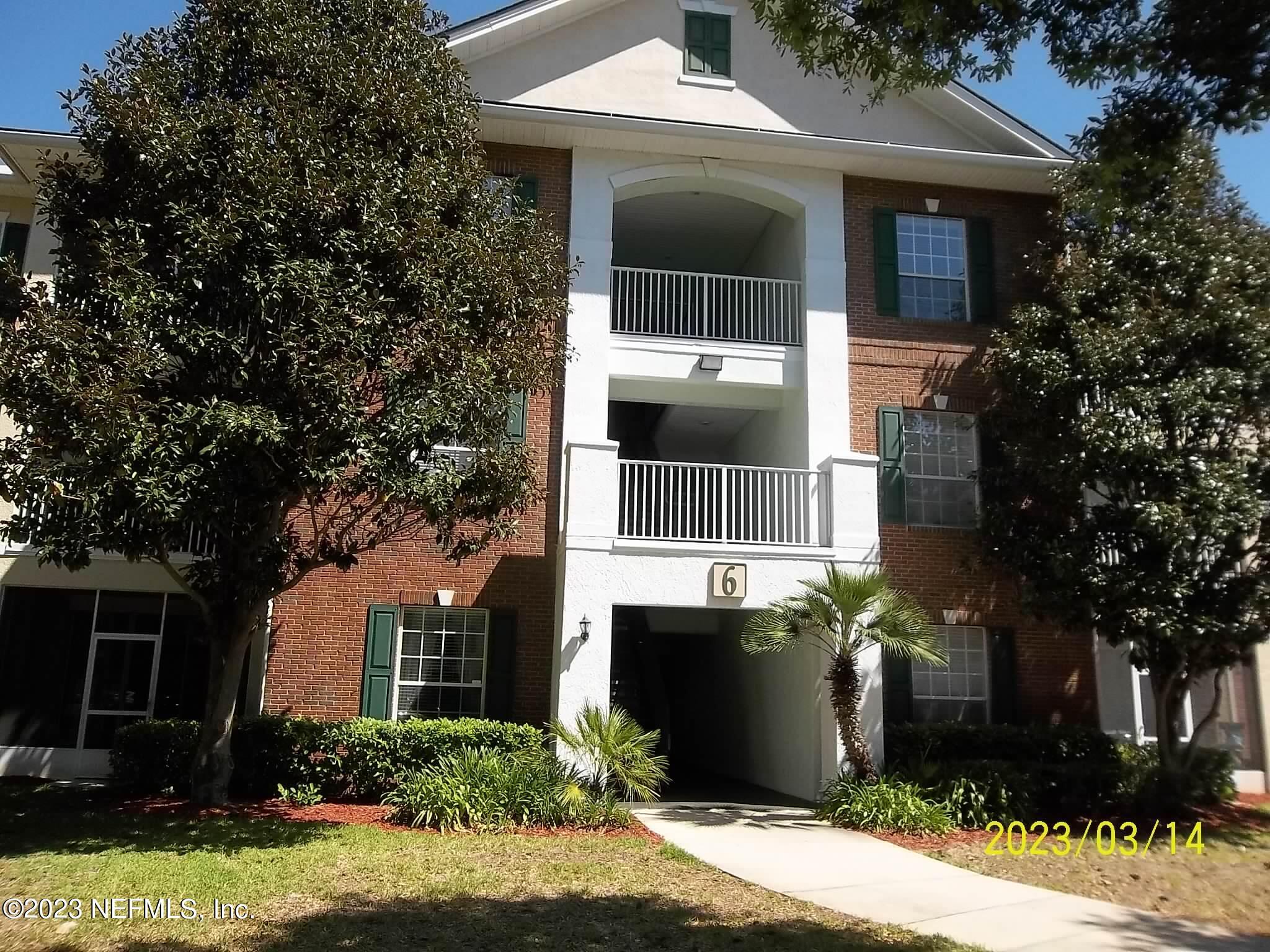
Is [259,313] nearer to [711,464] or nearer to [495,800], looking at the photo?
[495,800]

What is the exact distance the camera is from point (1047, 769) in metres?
12.3

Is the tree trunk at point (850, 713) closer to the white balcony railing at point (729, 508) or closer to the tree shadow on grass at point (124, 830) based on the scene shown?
the white balcony railing at point (729, 508)

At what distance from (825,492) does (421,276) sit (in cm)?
652

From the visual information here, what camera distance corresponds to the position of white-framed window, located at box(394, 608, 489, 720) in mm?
13367

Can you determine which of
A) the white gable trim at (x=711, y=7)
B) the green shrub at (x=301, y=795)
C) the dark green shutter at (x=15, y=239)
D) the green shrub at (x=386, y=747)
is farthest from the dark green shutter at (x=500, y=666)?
the white gable trim at (x=711, y=7)

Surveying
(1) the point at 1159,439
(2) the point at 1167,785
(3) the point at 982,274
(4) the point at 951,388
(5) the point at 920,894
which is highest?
(3) the point at 982,274

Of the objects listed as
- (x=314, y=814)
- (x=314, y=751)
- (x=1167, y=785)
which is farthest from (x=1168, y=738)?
(x=314, y=751)

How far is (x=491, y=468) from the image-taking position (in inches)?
408

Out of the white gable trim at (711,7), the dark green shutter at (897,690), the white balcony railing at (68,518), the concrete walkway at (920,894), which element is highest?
the white gable trim at (711,7)

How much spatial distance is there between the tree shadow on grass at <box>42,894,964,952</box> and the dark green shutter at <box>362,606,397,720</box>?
Answer: 5.78 metres

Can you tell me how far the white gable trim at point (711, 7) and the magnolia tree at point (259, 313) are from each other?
6.37m

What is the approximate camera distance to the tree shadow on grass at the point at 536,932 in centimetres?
632

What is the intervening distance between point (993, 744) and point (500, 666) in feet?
22.1
